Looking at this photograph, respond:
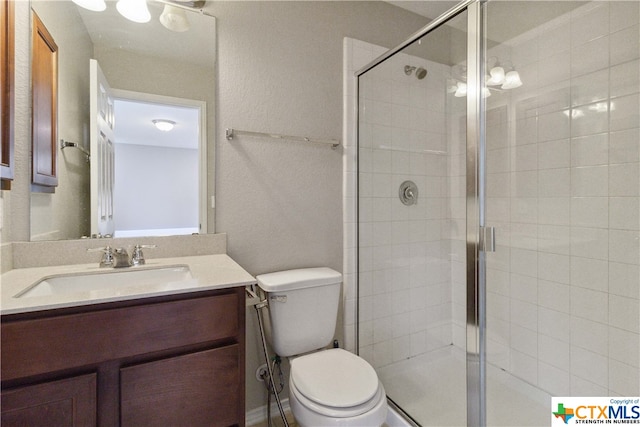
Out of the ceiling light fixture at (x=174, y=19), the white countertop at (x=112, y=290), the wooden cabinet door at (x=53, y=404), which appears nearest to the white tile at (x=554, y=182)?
the white countertop at (x=112, y=290)

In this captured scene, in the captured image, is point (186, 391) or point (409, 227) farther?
point (409, 227)

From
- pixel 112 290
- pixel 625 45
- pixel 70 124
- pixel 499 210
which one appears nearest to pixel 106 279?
pixel 112 290

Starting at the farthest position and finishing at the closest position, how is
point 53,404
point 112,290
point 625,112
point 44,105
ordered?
point 625,112, point 44,105, point 112,290, point 53,404

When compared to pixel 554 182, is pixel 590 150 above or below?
above

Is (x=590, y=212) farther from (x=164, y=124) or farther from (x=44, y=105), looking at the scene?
(x=44, y=105)

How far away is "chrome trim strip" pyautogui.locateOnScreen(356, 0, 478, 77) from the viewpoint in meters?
1.29

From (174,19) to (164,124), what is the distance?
19.6 inches

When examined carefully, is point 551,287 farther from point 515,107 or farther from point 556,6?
point 556,6

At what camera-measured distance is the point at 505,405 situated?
5.19 feet

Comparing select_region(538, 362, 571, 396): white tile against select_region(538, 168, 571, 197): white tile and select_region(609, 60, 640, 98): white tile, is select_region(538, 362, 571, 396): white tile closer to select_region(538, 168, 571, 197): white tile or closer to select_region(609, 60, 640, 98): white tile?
select_region(538, 168, 571, 197): white tile

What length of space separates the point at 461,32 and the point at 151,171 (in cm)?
151

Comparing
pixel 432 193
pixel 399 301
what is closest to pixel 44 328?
pixel 399 301

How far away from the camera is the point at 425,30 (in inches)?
59.7

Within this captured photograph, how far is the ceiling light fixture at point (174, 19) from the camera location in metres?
1.45
